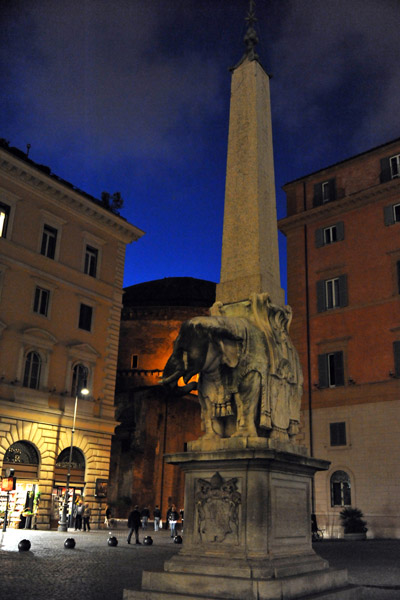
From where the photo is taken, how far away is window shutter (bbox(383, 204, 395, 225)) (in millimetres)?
25625

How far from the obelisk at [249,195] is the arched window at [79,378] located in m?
17.8

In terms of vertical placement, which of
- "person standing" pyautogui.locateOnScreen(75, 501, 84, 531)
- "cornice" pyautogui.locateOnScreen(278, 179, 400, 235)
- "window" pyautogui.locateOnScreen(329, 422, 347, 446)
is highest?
"cornice" pyautogui.locateOnScreen(278, 179, 400, 235)

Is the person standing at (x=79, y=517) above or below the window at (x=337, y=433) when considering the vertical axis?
below

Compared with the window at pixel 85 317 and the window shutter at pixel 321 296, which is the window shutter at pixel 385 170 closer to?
the window shutter at pixel 321 296

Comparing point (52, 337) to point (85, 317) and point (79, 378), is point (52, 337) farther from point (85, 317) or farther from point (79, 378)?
point (85, 317)

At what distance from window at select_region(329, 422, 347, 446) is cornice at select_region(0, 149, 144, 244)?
13391mm

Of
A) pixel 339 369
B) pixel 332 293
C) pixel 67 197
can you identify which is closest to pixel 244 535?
pixel 339 369

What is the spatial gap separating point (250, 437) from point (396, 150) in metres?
22.7

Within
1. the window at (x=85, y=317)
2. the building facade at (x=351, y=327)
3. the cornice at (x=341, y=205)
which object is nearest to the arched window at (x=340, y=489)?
the building facade at (x=351, y=327)

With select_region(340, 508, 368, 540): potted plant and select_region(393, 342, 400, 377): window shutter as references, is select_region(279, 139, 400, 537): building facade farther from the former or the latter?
select_region(340, 508, 368, 540): potted plant

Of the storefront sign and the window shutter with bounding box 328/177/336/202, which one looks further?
the window shutter with bounding box 328/177/336/202

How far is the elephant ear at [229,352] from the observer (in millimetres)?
7102

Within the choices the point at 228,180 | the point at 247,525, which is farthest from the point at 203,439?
the point at 228,180

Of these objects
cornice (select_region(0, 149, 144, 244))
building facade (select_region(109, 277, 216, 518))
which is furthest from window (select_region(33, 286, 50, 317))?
building facade (select_region(109, 277, 216, 518))
